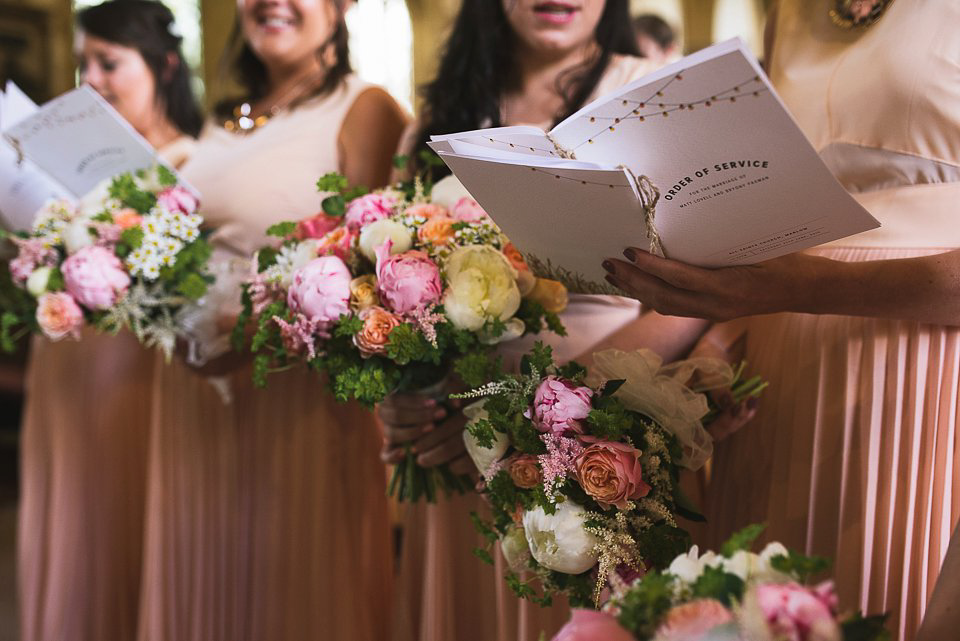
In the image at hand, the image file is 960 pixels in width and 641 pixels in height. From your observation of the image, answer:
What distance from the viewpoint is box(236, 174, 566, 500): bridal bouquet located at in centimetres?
162

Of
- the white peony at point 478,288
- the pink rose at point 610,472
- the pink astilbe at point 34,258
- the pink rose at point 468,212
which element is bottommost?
the pink rose at point 610,472

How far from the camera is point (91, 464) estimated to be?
126 inches

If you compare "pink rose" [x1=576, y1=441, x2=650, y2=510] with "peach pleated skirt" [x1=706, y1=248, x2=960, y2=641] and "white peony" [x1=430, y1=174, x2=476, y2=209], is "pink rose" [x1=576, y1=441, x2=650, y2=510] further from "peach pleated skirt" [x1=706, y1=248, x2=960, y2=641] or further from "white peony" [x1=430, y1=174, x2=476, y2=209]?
"white peony" [x1=430, y1=174, x2=476, y2=209]

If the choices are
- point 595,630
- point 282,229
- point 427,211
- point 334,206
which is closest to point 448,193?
point 427,211

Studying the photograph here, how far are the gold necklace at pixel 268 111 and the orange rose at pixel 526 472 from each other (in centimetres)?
168

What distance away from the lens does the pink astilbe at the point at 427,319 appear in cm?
159

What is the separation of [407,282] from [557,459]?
42cm

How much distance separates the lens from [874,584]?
5.08 ft

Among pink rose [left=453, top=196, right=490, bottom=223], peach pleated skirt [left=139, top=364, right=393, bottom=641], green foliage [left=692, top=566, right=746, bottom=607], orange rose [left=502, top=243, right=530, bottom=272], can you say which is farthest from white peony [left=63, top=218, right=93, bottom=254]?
green foliage [left=692, top=566, right=746, bottom=607]

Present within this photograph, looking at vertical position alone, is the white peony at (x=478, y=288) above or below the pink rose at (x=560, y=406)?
above

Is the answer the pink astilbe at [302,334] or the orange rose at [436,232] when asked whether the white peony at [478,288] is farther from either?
the pink astilbe at [302,334]

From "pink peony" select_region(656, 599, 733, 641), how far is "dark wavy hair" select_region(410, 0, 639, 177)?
4.90 feet

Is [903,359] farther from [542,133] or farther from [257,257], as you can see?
[257,257]

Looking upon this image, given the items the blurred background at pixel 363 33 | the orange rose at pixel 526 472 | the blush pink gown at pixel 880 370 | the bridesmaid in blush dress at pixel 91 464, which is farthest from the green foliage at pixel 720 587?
the blurred background at pixel 363 33
